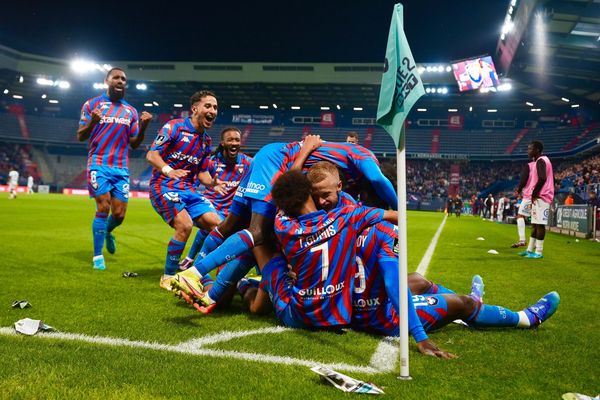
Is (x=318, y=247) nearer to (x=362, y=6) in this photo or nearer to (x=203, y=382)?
(x=203, y=382)

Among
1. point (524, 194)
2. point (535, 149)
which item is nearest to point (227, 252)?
point (535, 149)

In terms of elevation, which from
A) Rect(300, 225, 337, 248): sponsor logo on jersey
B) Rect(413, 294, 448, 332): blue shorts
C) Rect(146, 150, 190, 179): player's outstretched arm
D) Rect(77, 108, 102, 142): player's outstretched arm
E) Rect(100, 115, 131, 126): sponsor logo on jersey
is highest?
Rect(100, 115, 131, 126): sponsor logo on jersey

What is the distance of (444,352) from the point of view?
3045 millimetres

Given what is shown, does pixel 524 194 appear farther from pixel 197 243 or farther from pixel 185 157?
pixel 185 157

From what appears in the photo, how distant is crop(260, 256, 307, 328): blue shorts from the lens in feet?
12.3

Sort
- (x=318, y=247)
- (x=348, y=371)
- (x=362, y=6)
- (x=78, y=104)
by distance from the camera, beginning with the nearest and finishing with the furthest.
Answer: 1. (x=348, y=371)
2. (x=318, y=247)
3. (x=362, y=6)
4. (x=78, y=104)

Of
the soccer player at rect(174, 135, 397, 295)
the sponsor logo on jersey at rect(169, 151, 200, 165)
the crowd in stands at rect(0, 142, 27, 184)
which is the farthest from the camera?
the crowd in stands at rect(0, 142, 27, 184)

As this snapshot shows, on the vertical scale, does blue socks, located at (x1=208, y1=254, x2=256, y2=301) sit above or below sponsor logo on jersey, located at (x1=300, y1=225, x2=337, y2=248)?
below

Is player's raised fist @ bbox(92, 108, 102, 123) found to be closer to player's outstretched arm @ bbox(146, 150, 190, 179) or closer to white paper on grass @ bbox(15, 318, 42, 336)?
player's outstretched arm @ bbox(146, 150, 190, 179)

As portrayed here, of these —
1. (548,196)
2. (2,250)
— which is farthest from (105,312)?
(548,196)

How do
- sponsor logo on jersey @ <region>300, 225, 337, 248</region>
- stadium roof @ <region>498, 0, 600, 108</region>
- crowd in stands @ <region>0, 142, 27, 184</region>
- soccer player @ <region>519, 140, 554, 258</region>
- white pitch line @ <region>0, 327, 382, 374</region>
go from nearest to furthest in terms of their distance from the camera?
white pitch line @ <region>0, 327, 382, 374</region> < sponsor logo on jersey @ <region>300, 225, 337, 248</region> < soccer player @ <region>519, 140, 554, 258</region> < stadium roof @ <region>498, 0, 600, 108</region> < crowd in stands @ <region>0, 142, 27, 184</region>

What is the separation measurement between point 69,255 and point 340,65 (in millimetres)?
46741

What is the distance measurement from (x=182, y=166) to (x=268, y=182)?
2464mm

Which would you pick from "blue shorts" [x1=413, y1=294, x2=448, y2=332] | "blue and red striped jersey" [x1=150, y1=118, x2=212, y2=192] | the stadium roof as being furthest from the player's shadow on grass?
the stadium roof
